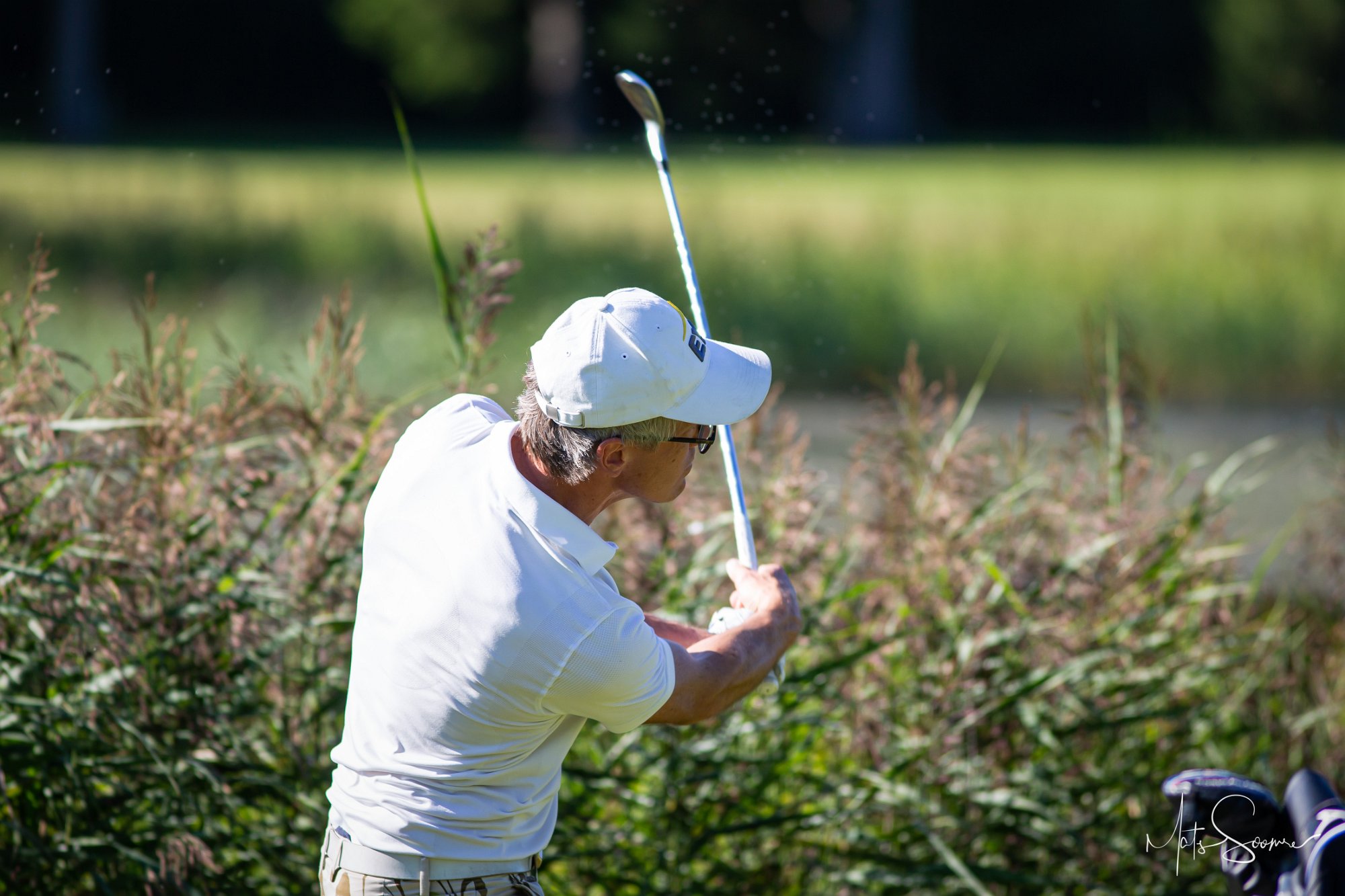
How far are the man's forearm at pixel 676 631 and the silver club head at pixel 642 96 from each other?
1.00m

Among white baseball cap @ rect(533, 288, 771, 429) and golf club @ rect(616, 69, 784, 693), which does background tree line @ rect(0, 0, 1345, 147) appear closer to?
golf club @ rect(616, 69, 784, 693)

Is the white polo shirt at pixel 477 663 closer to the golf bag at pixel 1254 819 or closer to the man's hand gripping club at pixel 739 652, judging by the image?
the man's hand gripping club at pixel 739 652

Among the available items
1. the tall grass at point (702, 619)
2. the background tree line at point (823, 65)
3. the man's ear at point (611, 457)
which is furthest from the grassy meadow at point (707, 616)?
the background tree line at point (823, 65)

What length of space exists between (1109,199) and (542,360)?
1593 cm

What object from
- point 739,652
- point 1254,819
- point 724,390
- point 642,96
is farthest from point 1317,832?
point 642,96

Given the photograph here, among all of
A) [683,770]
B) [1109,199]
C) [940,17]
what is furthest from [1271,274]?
[940,17]

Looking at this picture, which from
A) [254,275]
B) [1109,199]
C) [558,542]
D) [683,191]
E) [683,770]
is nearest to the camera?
[558,542]

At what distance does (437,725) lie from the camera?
75.9 inches

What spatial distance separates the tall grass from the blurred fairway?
0.45m

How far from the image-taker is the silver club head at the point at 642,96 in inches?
109

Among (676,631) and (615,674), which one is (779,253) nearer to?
(676,631)

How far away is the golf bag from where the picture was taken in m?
1.84

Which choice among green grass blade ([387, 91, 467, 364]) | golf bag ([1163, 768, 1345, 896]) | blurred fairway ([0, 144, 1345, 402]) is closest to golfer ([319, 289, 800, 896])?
golf bag ([1163, 768, 1345, 896])

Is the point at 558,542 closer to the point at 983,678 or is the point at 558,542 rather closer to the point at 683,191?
the point at 983,678
